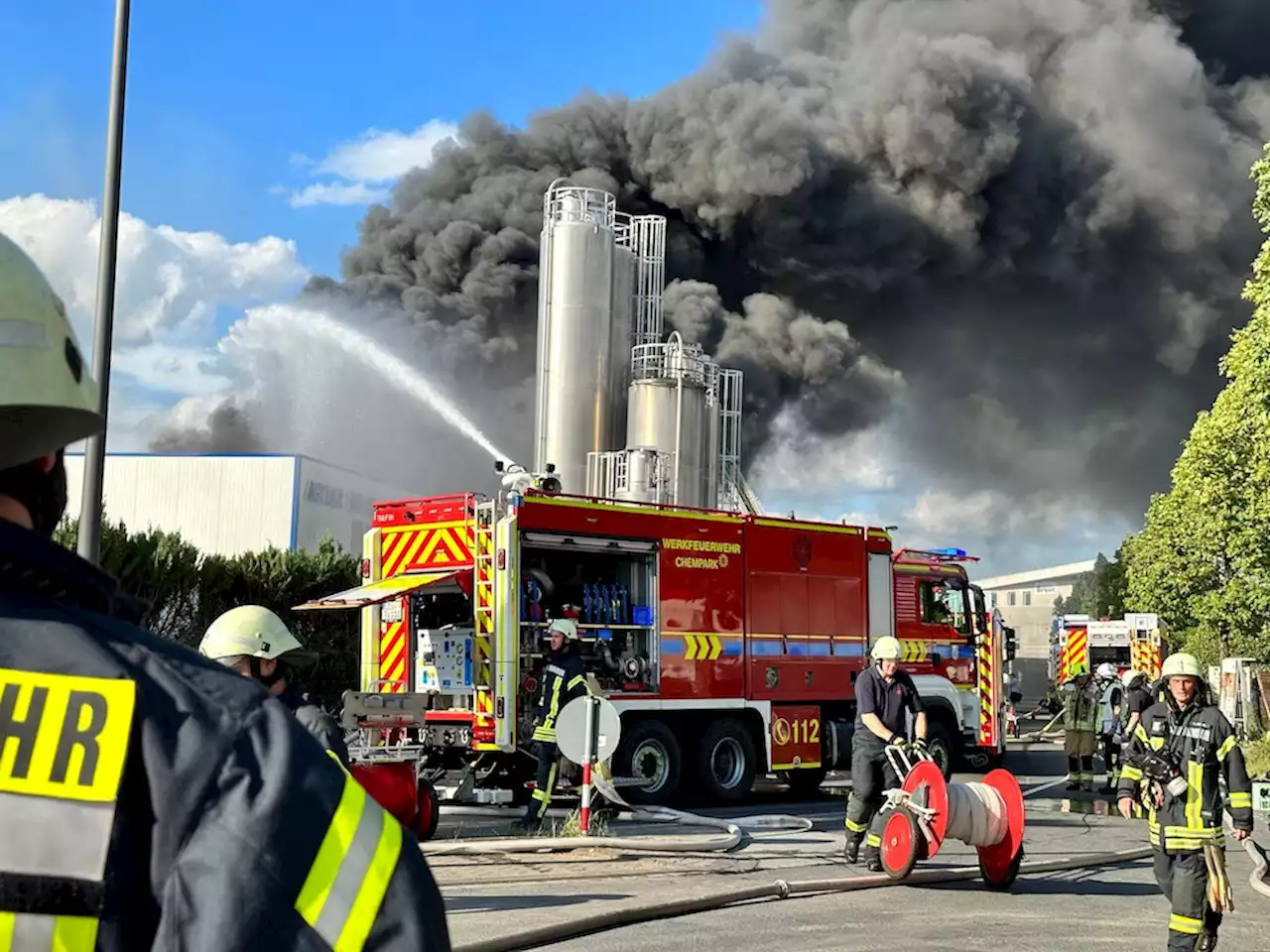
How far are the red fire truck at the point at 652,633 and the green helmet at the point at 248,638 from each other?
4978 mm

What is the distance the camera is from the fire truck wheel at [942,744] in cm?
1400

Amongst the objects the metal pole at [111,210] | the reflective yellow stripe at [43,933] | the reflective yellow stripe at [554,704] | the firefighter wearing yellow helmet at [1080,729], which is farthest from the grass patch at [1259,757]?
the reflective yellow stripe at [43,933]

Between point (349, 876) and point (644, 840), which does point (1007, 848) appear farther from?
point (349, 876)

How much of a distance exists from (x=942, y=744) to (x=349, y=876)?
45.5 feet

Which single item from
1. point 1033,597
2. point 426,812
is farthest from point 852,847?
point 1033,597

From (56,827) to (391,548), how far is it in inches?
455

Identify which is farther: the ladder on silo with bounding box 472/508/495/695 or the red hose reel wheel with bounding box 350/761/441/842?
the ladder on silo with bounding box 472/508/495/695

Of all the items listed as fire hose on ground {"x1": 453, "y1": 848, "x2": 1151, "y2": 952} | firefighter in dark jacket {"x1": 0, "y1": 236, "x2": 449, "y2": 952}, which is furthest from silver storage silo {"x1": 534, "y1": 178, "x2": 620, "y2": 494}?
firefighter in dark jacket {"x1": 0, "y1": 236, "x2": 449, "y2": 952}

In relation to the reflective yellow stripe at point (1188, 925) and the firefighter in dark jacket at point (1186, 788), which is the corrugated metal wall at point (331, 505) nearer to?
the firefighter in dark jacket at point (1186, 788)

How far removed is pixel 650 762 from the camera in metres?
12.5

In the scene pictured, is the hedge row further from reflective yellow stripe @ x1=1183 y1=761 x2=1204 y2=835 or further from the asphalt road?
reflective yellow stripe @ x1=1183 y1=761 x2=1204 y2=835

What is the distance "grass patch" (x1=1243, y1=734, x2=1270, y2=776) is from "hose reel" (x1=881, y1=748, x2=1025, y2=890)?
813 centimetres

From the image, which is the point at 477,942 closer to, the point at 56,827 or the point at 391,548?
the point at 56,827

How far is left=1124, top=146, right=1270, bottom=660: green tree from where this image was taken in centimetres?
1795
